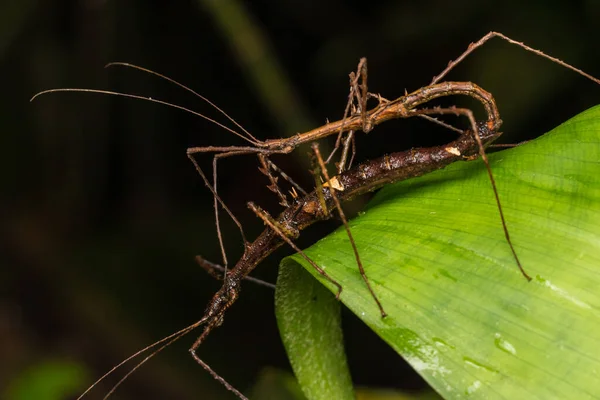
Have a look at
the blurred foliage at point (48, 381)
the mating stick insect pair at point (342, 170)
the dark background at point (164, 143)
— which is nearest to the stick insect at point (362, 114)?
the mating stick insect pair at point (342, 170)

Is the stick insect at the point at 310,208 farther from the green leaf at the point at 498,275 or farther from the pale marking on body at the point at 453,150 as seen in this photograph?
the green leaf at the point at 498,275

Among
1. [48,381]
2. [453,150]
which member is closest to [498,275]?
[453,150]

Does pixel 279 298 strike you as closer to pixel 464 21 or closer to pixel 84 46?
pixel 464 21

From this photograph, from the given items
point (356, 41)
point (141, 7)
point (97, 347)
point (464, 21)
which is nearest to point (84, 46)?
point (141, 7)

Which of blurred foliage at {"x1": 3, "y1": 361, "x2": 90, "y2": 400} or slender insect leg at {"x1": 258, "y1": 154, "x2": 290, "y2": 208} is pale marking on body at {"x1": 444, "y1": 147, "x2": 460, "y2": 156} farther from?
blurred foliage at {"x1": 3, "y1": 361, "x2": 90, "y2": 400}

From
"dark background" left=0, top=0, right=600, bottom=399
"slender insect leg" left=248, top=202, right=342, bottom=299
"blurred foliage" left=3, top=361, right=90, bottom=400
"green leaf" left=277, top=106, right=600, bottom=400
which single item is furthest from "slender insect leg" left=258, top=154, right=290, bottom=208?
"blurred foliage" left=3, top=361, right=90, bottom=400
